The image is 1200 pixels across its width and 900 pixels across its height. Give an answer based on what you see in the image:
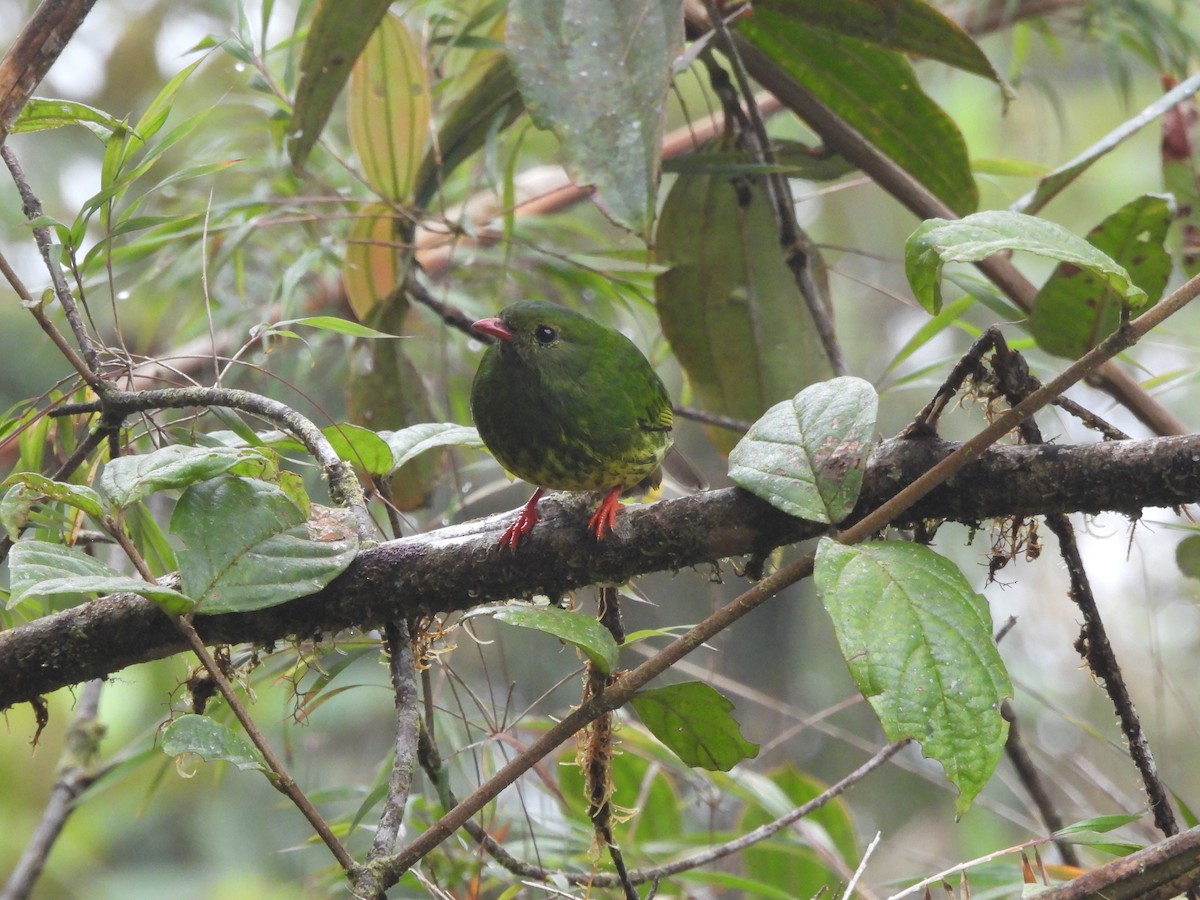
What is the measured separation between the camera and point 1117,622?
18.7 feet

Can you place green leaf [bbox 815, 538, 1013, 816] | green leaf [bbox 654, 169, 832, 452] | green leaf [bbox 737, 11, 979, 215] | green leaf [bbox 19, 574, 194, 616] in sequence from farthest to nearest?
1. green leaf [bbox 654, 169, 832, 452]
2. green leaf [bbox 737, 11, 979, 215]
3. green leaf [bbox 19, 574, 194, 616]
4. green leaf [bbox 815, 538, 1013, 816]

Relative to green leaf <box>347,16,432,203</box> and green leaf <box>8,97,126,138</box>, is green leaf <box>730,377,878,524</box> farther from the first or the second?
green leaf <box>347,16,432,203</box>

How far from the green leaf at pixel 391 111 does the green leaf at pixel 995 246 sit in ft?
6.62

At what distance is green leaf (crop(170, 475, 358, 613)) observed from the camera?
1.26m

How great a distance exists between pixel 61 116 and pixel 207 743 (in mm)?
934

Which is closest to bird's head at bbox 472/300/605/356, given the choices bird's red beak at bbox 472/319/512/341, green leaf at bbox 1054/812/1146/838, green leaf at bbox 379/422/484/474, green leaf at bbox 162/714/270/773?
bird's red beak at bbox 472/319/512/341

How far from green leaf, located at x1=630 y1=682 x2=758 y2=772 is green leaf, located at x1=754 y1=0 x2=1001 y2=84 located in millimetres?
1486

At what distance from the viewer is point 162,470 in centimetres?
128

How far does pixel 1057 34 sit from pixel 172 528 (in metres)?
3.44

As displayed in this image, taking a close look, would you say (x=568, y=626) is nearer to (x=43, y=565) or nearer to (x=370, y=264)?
(x=43, y=565)

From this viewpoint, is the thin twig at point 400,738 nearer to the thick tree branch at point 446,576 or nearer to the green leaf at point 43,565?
the thick tree branch at point 446,576

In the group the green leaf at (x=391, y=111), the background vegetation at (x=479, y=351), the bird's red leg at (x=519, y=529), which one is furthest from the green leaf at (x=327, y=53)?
the bird's red leg at (x=519, y=529)

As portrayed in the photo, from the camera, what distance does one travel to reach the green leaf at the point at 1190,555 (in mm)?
1864

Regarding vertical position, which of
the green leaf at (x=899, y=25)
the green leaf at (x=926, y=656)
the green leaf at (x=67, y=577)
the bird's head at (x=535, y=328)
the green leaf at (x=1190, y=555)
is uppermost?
the green leaf at (x=899, y=25)
